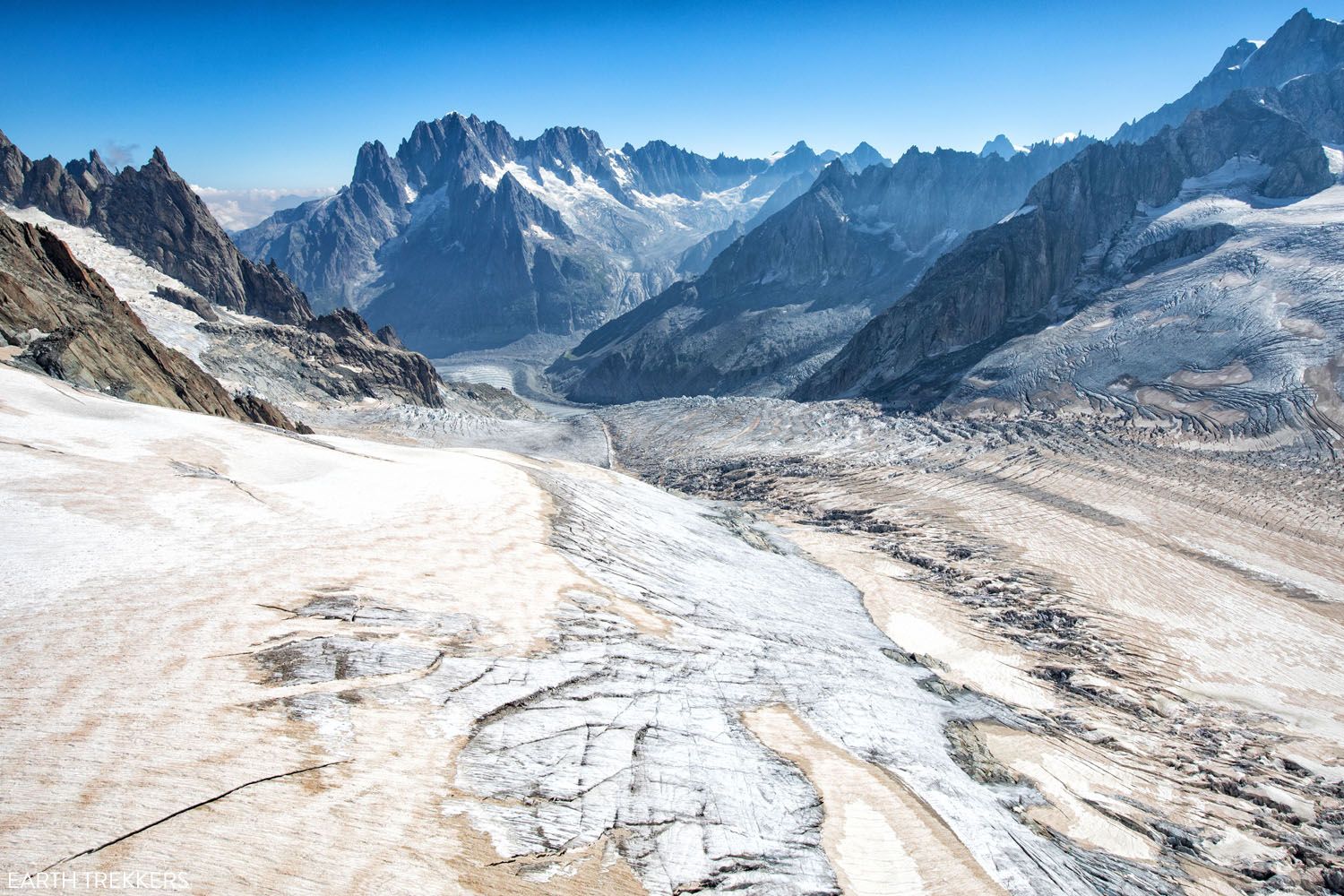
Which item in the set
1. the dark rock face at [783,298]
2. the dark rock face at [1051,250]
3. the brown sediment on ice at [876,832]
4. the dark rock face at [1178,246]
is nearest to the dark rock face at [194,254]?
the dark rock face at [1051,250]

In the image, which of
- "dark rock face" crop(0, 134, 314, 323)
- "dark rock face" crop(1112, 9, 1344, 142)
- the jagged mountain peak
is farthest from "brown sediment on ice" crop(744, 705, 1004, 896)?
the jagged mountain peak

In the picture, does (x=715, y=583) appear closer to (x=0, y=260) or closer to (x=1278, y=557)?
(x=1278, y=557)

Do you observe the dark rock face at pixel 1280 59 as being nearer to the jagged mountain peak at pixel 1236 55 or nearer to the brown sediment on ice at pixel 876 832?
the jagged mountain peak at pixel 1236 55

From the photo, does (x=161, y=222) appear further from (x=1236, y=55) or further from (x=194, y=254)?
(x=1236, y=55)

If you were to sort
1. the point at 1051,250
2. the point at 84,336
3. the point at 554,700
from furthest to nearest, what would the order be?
the point at 1051,250 → the point at 84,336 → the point at 554,700

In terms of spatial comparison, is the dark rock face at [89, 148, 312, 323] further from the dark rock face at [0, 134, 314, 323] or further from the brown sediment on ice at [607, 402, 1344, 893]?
the brown sediment on ice at [607, 402, 1344, 893]

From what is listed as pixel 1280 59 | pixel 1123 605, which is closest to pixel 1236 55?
pixel 1280 59
